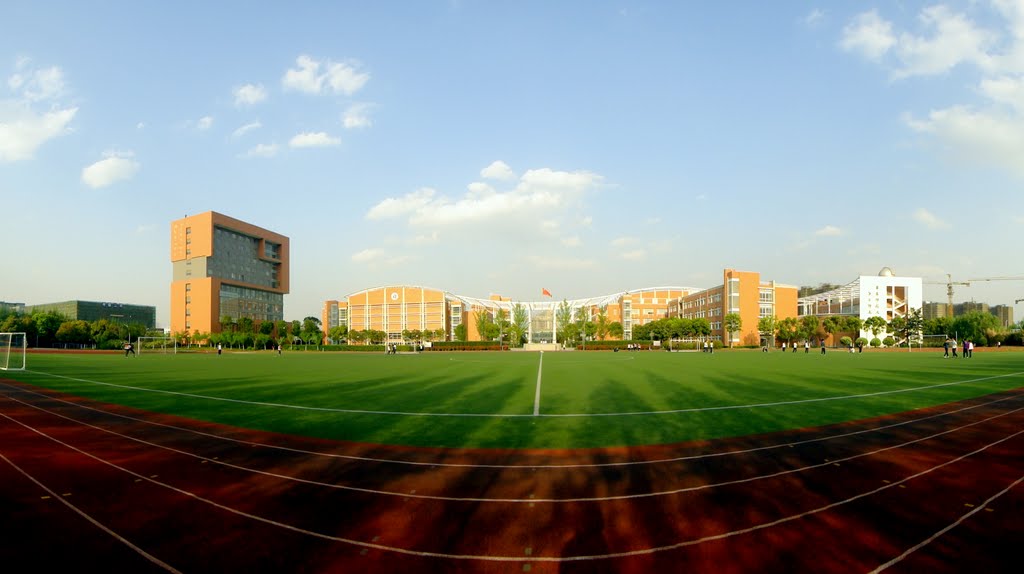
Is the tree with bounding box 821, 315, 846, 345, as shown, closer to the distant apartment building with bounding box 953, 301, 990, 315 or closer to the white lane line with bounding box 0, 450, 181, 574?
the white lane line with bounding box 0, 450, 181, 574

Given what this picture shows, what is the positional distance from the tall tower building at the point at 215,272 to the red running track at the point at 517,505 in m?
110

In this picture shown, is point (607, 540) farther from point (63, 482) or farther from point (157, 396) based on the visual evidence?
point (157, 396)

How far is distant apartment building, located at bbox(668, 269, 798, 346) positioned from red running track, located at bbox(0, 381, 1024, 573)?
91870mm

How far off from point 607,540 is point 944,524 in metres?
4.13

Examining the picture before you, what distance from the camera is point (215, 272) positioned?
107m

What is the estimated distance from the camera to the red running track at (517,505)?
4902 millimetres

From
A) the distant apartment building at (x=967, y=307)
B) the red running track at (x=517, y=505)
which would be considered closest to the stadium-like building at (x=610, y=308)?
the red running track at (x=517, y=505)

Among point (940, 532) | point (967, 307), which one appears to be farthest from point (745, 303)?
point (967, 307)

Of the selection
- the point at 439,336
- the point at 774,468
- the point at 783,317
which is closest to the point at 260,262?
the point at 439,336

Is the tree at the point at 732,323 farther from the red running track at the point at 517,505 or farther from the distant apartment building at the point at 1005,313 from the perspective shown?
the distant apartment building at the point at 1005,313

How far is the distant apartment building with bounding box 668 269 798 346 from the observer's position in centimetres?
9538

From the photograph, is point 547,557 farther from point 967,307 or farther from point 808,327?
point 967,307

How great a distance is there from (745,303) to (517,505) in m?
101

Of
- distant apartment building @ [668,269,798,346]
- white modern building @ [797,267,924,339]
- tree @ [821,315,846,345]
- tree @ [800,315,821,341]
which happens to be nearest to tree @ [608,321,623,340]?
distant apartment building @ [668,269,798,346]
